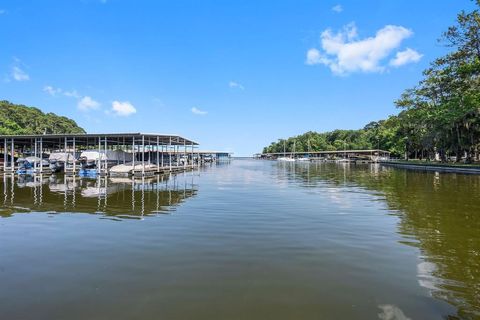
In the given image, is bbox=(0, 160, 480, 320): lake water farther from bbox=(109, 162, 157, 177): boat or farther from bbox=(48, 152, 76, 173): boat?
bbox=(48, 152, 76, 173): boat

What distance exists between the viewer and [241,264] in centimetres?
805

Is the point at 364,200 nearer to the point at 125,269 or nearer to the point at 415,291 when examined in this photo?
the point at 415,291

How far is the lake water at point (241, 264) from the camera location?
5762 mm

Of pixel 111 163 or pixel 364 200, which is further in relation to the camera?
pixel 111 163

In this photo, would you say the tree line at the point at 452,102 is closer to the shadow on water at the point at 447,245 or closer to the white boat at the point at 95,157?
the shadow on water at the point at 447,245

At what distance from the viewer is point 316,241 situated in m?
10.3

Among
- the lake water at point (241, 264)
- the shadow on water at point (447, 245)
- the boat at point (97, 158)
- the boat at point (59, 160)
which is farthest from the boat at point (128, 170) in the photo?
the shadow on water at point (447, 245)

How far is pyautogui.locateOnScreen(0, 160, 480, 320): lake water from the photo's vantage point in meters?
5.76

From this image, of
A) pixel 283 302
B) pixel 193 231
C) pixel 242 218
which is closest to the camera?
pixel 283 302

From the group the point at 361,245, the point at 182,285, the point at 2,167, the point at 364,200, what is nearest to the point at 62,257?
the point at 182,285

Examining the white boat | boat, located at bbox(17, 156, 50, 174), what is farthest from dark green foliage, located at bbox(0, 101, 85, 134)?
the white boat

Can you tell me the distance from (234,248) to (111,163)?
4612 centimetres

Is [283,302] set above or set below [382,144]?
below

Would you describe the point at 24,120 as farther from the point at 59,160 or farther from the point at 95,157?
the point at 95,157
